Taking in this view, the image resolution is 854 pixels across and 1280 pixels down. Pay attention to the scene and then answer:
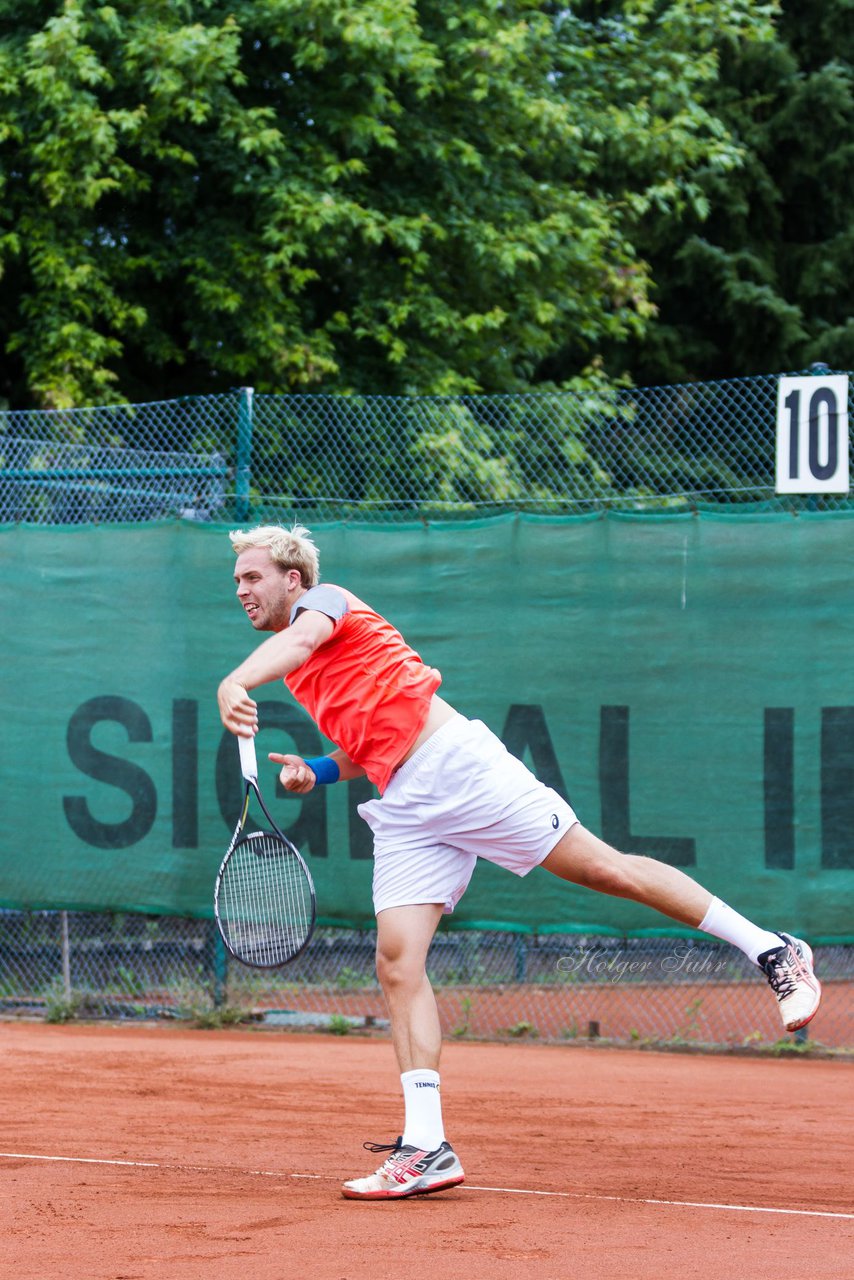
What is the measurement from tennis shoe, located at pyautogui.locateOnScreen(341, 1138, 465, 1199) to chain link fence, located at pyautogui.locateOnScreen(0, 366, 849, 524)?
3.56m

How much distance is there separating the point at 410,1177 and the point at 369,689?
4.17ft

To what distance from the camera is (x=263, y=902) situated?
494 centimetres

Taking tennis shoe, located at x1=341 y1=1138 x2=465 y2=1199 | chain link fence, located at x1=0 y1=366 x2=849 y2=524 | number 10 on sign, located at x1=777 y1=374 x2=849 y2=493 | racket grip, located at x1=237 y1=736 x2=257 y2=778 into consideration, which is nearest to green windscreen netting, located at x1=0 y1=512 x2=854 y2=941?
number 10 on sign, located at x1=777 y1=374 x2=849 y2=493

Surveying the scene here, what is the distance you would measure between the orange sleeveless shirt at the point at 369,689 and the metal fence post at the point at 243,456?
3.35m

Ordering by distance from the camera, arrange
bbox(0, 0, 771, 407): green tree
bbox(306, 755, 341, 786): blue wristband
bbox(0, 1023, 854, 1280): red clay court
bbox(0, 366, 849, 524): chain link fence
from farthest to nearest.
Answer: bbox(0, 0, 771, 407): green tree, bbox(0, 366, 849, 524): chain link fence, bbox(306, 755, 341, 786): blue wristband, bbox(0, 1023, 854, 1280): red clay court

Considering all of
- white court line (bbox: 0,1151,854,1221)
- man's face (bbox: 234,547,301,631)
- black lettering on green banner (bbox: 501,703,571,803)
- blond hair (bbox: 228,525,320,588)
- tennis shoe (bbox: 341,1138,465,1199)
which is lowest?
white court line (bbox: 0,1151,854,1221)

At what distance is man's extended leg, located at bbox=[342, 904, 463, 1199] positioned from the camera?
14.1ft

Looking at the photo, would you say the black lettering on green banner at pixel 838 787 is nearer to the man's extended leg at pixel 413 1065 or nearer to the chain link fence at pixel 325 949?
the chain link fence at pixel 325 949

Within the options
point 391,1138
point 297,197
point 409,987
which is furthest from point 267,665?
point 297,197

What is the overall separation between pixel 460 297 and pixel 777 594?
6111 mm

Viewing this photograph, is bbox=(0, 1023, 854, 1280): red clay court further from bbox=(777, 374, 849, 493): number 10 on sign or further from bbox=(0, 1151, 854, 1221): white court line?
bbox=(777, 374, 849, 493): number 10 on sign

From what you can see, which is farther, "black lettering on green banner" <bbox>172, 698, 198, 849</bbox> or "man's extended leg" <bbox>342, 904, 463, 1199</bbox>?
"black lettering on green banner" <bbox>172, 698, 198, 849</bbox>

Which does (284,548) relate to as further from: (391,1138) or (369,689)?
(391,1138)

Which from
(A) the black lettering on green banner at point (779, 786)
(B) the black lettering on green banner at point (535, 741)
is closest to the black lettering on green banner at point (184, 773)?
(B) the black lettering on green banner at point (535, 741)
